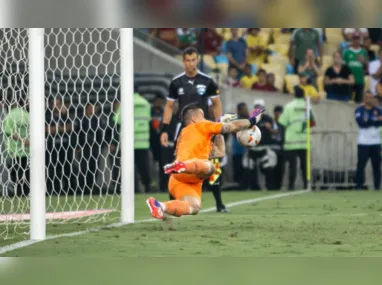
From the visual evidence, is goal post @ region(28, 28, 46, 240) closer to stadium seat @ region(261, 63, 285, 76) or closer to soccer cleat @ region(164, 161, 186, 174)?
soccer cleat @ region(164, 161, 186, 174)

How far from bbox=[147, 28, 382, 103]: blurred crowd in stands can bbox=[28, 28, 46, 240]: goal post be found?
11712 millimetres

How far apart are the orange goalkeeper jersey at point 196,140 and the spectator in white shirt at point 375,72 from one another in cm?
1183

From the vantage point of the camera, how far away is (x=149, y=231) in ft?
37.2

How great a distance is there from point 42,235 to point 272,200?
23.8 ft

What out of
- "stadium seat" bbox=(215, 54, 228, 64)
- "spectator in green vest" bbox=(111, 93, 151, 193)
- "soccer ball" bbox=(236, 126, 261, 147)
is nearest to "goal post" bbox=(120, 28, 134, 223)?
"soccer ball" bbox=(236, 126, 261, 147)

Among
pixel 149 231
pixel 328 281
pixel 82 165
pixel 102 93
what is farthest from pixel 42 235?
pixel 102 93

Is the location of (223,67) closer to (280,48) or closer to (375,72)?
(280,48)

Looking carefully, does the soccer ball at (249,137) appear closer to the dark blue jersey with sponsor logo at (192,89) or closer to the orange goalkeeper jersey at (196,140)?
the orange goalkeeper jersey at (196,140)

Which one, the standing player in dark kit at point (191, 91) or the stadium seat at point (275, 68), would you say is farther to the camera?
the stadium seat at point (275, 68)

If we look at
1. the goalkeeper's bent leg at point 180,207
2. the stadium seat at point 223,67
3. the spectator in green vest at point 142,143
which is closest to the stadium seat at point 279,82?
the stadium seat at point 223,67

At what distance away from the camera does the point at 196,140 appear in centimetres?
1138

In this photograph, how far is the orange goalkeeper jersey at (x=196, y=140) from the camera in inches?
446

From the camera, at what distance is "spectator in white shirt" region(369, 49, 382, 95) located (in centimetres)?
2275

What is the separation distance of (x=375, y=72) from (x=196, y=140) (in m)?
12.0
